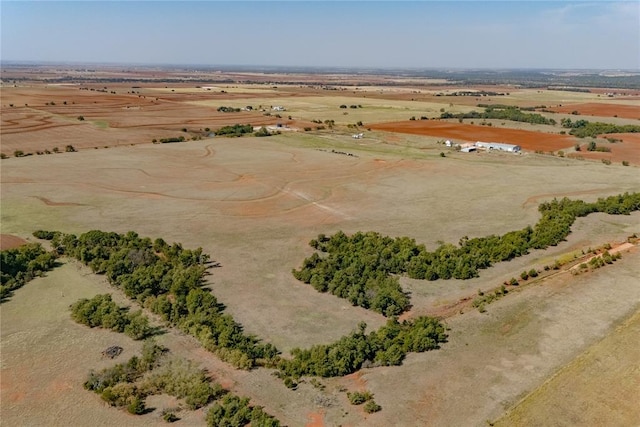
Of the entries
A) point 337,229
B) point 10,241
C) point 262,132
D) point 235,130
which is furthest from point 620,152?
point 10,241

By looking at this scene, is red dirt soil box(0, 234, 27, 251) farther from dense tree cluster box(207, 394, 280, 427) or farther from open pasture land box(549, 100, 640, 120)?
open pasture land box(549, 100, 640, 120)

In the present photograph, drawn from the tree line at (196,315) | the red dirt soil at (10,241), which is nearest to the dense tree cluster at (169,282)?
the tree line at (196,315)

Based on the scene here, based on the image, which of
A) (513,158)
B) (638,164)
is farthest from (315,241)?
(638,164)

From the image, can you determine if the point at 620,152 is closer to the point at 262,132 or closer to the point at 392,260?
the point at 262,132

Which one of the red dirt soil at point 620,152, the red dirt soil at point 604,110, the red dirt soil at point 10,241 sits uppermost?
the red dirt soil at point 604,110

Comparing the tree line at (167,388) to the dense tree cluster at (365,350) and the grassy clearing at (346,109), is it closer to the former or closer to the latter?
the dense tree cluster at (365,350)
